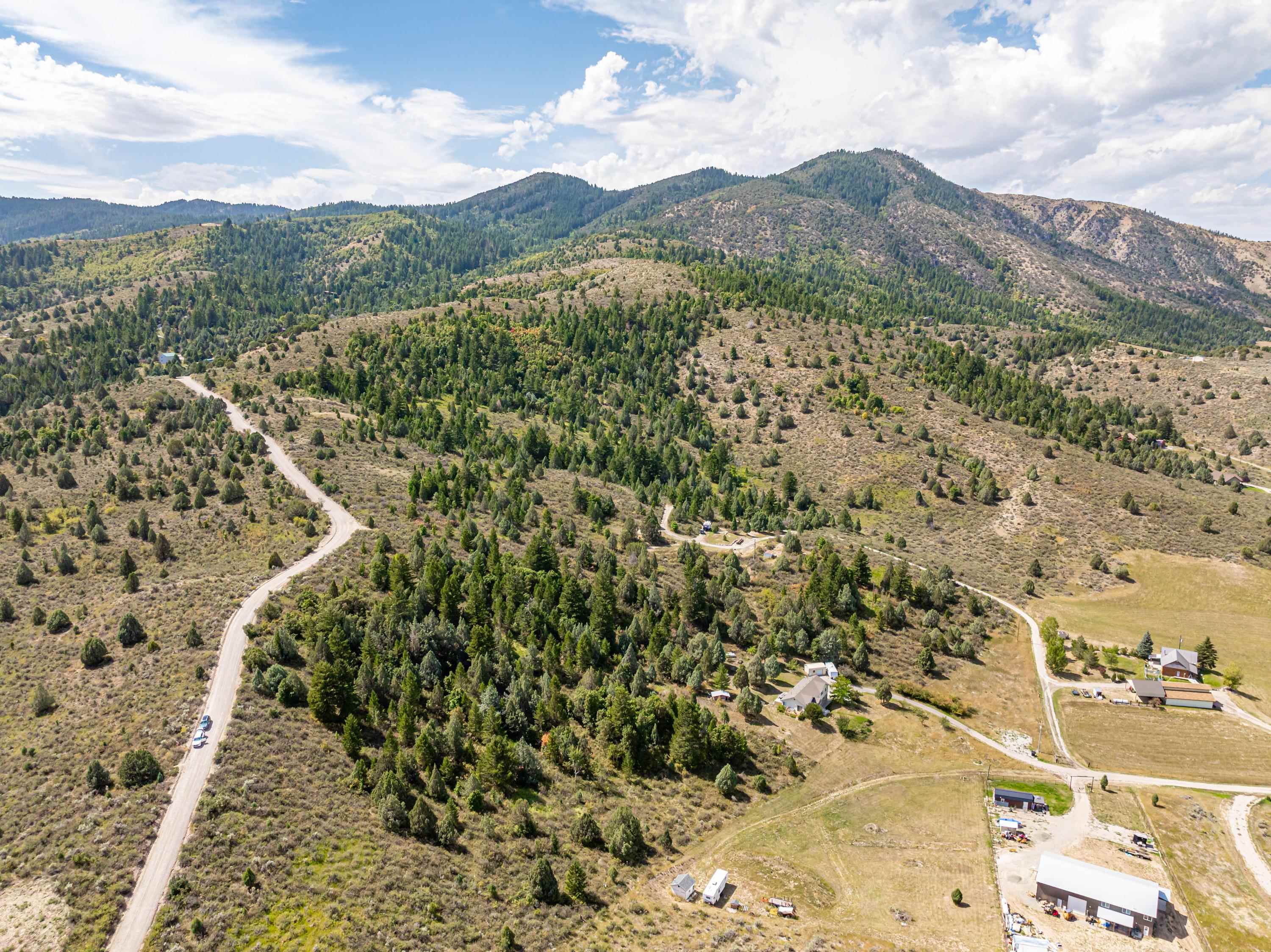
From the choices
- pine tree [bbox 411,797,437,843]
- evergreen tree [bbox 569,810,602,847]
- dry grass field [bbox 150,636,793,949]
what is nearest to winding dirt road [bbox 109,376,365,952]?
dry grass field [bbox 150,636,793,949]

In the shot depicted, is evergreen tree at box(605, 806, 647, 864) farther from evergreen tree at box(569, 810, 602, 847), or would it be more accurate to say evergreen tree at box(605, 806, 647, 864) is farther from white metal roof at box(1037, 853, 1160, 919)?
white metal roof at box(1037, 853, 1160, 919)

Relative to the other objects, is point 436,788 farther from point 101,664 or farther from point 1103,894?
point 1103,894

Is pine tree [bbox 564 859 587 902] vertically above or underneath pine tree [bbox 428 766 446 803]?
underneath

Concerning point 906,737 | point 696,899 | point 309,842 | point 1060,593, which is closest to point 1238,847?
point 906,737

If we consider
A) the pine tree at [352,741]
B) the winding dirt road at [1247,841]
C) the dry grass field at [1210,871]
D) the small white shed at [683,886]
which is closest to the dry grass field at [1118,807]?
the dry grass field at [1210,871]

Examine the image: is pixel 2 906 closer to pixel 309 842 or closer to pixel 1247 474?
pixel 309 842

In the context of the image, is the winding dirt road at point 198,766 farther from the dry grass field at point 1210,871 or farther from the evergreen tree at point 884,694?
the dry grass field at point 1210,871
